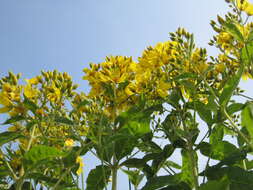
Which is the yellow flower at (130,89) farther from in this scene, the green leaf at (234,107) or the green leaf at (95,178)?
the green leaf at (234,107)

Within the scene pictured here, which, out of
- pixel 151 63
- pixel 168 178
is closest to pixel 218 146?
pixel 168 178

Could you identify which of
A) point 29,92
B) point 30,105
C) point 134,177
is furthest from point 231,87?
point 29,92

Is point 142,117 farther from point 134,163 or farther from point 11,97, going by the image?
point 11,97

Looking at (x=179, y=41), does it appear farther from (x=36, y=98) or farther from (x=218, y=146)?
(x=36, y=98)

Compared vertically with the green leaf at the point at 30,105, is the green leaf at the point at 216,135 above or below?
below

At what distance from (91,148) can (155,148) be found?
51 cm

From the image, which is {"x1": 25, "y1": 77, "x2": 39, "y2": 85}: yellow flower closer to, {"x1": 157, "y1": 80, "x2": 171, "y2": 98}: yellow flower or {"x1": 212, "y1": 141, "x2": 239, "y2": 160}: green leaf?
{"x1": 157, "y1": 80, "x2": 171, "y2": 98}: yellow flower

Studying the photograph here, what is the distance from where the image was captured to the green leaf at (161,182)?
1.93 metres

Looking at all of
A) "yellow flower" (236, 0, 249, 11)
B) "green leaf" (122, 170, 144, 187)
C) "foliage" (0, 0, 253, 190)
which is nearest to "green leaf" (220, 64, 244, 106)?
"foliage" (0, 0, 253, 190)

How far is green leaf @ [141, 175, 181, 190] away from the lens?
193 centimetres

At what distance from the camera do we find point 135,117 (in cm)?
211

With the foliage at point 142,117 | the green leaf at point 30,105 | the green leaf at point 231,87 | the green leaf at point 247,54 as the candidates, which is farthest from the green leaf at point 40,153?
the green leaf at point 247,54

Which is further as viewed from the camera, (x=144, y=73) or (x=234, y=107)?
(x=144, y=73)

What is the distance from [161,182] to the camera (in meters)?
1.95
